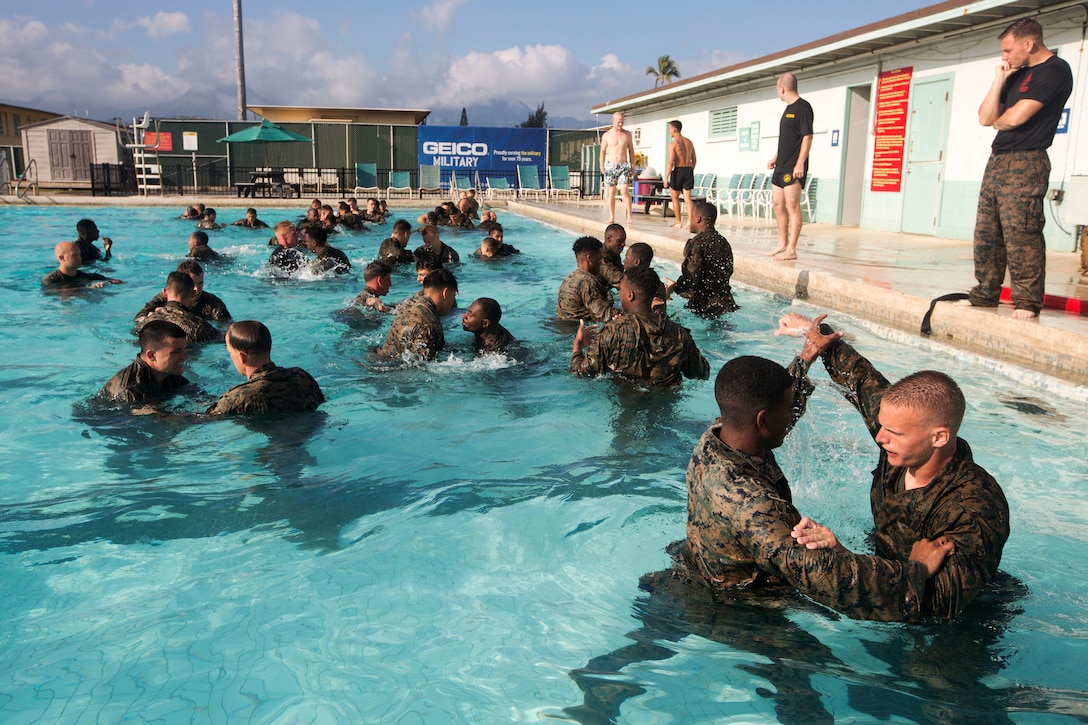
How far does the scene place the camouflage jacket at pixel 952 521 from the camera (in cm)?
278

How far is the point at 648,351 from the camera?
626 centimetres

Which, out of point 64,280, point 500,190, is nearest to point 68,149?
point 500,190

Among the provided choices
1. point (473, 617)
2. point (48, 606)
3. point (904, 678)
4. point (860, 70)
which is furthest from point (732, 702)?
point (860, 70)

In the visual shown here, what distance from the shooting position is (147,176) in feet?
96.9

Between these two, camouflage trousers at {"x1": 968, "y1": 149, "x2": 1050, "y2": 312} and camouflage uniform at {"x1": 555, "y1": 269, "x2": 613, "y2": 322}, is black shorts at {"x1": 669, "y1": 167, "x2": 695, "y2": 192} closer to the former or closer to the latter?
camouflage uniform at {"x1": 555, "y1": 269, "x2": 613, "y2": 322}

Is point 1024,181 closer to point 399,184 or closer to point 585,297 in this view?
point 585,297

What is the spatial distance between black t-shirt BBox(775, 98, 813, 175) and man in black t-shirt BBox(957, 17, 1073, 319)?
13.6 ft

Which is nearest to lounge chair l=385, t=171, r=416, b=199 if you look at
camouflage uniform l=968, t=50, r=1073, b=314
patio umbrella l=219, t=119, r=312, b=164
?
patio umbrella l=219, t=119, r=312, b=164

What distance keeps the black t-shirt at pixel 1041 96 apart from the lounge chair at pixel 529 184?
24445 millimetres

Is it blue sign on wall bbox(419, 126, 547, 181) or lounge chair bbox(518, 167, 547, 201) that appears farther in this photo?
blue sign on wall bbox(419, 126, 547, 181)

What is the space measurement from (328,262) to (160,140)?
21666mm

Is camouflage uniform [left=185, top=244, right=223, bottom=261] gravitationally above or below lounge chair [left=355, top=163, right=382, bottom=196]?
below

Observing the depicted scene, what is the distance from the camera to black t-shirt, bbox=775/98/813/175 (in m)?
11.2

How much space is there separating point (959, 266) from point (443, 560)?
9.36 m
